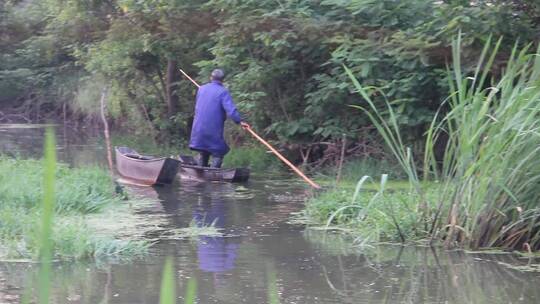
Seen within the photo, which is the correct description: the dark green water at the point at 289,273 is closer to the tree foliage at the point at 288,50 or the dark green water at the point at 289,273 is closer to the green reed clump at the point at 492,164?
the green reed clump at the point at 492,164

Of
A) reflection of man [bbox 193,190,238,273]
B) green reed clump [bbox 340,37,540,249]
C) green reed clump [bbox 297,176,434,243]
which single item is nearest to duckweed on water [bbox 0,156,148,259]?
reflection of man [bbox 193,190,238,273]

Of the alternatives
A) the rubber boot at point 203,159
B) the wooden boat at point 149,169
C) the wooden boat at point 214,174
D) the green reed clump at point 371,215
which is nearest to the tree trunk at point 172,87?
the rubber boot at point 203,159

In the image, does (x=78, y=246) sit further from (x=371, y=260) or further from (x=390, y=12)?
(x=390, y=12)

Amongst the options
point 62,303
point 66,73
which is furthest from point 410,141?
point 66,73

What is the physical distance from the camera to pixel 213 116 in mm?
15336

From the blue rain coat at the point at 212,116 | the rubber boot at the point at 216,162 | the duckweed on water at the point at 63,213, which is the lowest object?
the rubber boot at the point at 216,162

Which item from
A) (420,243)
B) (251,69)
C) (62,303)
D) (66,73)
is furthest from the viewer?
(66,73)

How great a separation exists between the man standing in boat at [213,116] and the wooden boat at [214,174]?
0.36 m

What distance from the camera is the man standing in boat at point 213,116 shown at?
15078 millimetres

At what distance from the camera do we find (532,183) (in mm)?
8734

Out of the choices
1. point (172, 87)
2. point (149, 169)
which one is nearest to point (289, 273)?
point (149, 169)

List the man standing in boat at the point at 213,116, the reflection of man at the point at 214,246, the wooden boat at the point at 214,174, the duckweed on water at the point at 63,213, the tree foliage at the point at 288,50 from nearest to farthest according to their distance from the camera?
the reflection of man at the point at 214,246 → the duckweed on water at the point at 63,213 → the tree foliage at the point at 288,50 → the wooden boat at the point at 214,174 → the man standing in boat at the point at 213,116

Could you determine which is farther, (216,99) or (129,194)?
(216,99)

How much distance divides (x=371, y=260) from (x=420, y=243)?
759mm
